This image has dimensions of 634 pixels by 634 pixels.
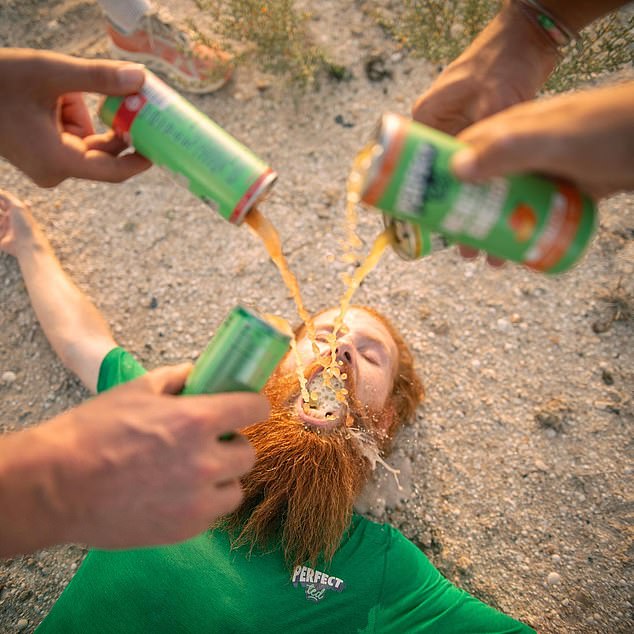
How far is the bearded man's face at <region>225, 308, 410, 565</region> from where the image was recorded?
2010mm

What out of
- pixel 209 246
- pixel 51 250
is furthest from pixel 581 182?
pixel 51 250

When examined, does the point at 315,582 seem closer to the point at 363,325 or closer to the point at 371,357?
the point at 371,357

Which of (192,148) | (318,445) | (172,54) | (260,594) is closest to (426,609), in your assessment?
(260,594)

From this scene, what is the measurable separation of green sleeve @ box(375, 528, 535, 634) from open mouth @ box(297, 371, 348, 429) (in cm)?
62

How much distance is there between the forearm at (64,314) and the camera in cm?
247

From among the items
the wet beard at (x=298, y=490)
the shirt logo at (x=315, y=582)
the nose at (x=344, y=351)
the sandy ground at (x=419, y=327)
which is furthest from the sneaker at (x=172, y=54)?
the shirt logo at (x=315, y=582)

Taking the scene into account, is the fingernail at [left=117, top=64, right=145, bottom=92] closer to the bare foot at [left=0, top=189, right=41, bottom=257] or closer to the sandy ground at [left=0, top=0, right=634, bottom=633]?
the sandy ground at [left=0, top=0, right=634, bottom=633]

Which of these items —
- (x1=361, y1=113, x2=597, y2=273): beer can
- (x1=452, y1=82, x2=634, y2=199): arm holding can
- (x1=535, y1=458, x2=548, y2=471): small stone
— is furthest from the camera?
(x1=535, y1=458, x2=548, y2=471): small stone

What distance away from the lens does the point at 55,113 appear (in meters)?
1.58

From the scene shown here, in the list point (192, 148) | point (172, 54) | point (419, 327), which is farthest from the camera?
point (172, 54)

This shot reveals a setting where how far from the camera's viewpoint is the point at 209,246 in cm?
310

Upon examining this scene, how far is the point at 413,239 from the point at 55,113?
1.25 meters

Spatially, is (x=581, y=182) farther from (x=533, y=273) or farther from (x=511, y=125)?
(x=533, y=273)

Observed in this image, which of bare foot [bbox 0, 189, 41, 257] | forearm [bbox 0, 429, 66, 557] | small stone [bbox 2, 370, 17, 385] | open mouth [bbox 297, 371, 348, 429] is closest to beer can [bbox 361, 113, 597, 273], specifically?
forearm [bbox 0, 429, 66, 557]
